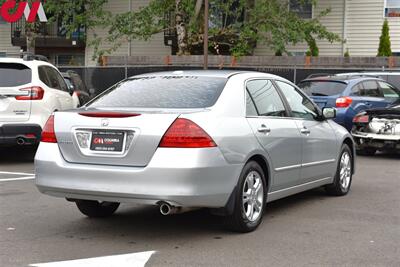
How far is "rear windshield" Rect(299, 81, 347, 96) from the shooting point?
13828 mm

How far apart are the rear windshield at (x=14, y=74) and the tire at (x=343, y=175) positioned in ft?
18.0

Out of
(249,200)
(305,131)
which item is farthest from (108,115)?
(305,131)

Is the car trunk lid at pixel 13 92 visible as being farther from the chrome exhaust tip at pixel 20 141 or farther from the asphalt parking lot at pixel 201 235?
the asphalt parking lot at pixel 201 235

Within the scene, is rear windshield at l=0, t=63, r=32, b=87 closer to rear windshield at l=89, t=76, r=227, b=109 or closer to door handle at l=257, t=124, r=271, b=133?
rear windshield at l=89, t=76, r=227, b=109

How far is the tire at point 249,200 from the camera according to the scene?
5750mm

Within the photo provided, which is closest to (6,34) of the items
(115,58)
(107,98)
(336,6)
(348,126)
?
(115,58)

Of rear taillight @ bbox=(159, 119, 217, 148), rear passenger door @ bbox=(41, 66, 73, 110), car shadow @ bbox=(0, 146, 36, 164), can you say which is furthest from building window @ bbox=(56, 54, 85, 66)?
rear taillight @ bbox=(159, 119, 217, 148)

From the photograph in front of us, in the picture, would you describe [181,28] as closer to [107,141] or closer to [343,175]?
[343,175]

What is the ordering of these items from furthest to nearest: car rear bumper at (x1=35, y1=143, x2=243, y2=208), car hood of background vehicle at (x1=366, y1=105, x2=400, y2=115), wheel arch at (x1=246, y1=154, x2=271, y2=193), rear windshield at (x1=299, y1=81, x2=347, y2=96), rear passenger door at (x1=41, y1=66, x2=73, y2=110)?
rear windshield at (x1=299, y1=81, x2=347, y2=96)
car hood of background vehicle at (x1=366, y1=105, x2=400, y2=115)
rear passenger door at (x1=41, y1=66, x2=73, y2=110)
wheel arch at (x1=246, y1=154, x2=271, y2=193)
car rear bumper at (x1=35, y1=143, x2=243, y2=208)

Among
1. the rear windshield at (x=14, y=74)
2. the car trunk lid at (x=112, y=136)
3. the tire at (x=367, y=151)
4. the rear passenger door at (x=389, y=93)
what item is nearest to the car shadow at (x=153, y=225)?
the car trunk lid at (x=112, y=136)

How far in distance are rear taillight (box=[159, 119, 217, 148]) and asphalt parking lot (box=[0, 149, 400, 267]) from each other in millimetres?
905

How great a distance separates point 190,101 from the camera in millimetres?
5914

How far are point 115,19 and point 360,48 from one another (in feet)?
33.1

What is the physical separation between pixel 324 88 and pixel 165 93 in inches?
332
